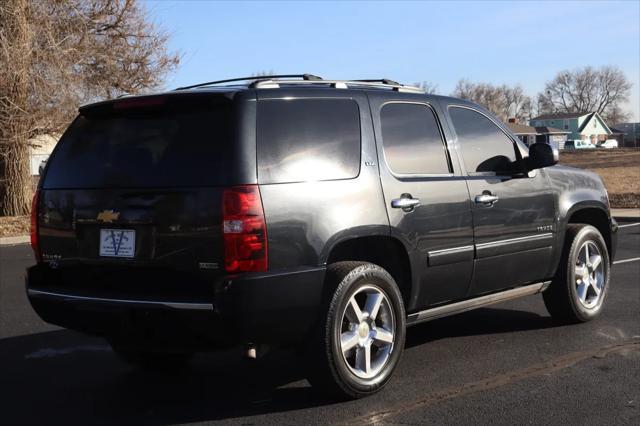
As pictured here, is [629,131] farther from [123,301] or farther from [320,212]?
[123,301]

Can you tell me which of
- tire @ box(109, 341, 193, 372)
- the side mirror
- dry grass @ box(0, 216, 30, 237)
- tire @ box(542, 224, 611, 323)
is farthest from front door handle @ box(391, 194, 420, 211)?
dry grass @ box(0, 216, 30, 237)

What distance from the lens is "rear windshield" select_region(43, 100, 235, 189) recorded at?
425 cm

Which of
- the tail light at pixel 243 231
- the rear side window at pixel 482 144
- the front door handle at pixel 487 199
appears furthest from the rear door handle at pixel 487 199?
the tail light at pixel 243 231

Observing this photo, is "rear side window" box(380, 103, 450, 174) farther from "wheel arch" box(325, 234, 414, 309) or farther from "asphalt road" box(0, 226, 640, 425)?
"asphalt road" box(0, 226, 640, 425)

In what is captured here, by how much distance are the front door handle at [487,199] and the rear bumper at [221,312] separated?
1661 mm

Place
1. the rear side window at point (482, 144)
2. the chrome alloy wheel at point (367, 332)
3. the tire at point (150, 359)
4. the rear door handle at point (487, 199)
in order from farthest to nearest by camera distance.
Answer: the rear side window at point (482, 144) → the rear door handle at point (487, 199) → the tire at point (150, 359) → the chrome alloy wheel at point (367, 332)

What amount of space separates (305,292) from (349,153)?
0.97m

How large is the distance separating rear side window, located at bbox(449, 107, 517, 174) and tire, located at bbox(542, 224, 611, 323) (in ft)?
3.29

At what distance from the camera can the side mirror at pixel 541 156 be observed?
234 inches

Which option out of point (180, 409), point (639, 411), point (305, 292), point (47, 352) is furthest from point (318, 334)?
point (47, 352)

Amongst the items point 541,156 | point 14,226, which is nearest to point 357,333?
point 541,156

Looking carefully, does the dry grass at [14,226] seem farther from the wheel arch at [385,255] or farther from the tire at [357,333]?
the tire at [357,333]

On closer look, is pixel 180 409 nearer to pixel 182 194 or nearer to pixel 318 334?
pixel 318 334

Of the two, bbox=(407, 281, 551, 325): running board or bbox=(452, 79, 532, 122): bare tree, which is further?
bbox=(452, 79, 532, 122): bare tree
